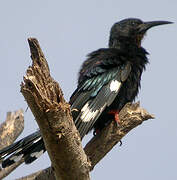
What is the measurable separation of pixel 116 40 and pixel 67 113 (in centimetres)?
317

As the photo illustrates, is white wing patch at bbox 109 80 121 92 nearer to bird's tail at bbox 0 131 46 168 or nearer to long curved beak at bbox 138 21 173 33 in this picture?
bird's tail at bbox 0 131 46 168

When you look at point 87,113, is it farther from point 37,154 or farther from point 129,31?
point 129,31

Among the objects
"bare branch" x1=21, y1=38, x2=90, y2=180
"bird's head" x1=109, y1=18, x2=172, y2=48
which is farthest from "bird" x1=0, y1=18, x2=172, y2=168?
"bare branch" x1=21, y1=38, x2=90, y2=180

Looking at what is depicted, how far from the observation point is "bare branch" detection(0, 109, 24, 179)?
6.04m

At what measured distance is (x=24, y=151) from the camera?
4.48 meters

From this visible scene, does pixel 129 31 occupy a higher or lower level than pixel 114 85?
higher

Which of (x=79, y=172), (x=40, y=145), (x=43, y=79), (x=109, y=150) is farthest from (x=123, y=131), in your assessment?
(x=43, y=79)

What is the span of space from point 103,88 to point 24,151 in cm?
135

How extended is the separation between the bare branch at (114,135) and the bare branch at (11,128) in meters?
1.25

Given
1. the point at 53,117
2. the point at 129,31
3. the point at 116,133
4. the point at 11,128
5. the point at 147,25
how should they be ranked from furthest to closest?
the point at 147,25, the point at 129,31, the point at 11,128, the point at 116,133, the point at 53,117

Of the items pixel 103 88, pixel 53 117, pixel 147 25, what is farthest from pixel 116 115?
pixel 147 25

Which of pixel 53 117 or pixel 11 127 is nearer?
pixel 53 117

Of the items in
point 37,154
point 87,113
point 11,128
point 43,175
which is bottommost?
point 43,175

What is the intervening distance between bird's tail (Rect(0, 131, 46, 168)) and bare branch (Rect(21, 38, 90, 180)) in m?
0.78
